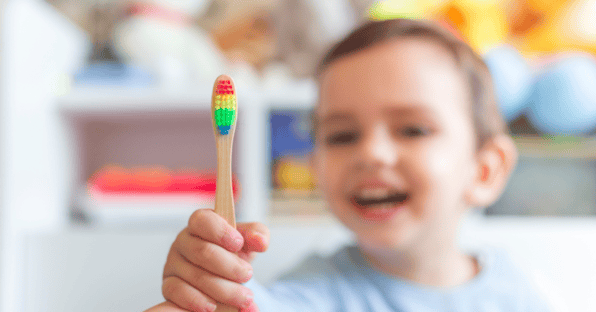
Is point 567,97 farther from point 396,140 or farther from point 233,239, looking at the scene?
point 233,239

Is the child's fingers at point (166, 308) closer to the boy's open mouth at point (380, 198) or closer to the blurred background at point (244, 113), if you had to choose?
the boy's open mouth at point (380, 198)

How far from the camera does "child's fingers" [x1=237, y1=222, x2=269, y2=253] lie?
188mm

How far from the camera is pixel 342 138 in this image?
36 centimetres

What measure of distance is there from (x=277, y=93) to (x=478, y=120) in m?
0.42

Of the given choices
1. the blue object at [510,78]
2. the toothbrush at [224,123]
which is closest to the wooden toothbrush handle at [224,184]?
the toothbrush at [224,123]

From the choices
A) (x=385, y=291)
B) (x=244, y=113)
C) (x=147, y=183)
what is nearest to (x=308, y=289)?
(x=385, y=291)

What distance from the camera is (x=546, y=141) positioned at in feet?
2.55

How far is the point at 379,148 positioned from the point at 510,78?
0.55 m

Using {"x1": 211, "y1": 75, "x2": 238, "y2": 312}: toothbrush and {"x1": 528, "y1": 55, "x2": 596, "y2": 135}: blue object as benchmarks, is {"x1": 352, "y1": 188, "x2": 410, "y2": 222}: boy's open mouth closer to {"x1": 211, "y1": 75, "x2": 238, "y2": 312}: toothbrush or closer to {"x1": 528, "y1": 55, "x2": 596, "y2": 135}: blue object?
{"x1": 211, "y1": 75, "x2": 238, "y2": 312}: toothbrush

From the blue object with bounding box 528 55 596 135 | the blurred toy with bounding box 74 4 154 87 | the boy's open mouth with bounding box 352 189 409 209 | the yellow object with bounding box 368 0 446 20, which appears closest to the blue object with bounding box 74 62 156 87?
the blurred toy with bounding box 74 4 154 87

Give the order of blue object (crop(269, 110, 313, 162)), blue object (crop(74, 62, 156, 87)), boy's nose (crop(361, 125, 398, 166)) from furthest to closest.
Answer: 1. blue object (crop(269, 110, 313, 162))
2. blue object (crop(74, 62, 156, 87))
3. boy's nose (crop(361, 125, 398, 166))

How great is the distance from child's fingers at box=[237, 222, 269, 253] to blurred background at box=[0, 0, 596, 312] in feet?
1.30

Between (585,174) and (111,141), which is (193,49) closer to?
(111,141)

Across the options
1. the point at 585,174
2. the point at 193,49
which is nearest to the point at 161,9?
the point at 193,49
